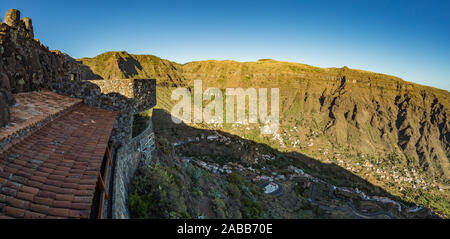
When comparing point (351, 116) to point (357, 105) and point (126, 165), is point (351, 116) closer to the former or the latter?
point (357, 105)

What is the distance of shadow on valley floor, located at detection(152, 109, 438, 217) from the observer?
192ft

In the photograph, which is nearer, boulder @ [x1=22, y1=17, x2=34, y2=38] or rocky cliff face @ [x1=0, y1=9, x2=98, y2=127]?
rocky cliff face @ [x1=0, y1=9, x2=98, y2=127]

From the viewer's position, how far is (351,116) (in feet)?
349

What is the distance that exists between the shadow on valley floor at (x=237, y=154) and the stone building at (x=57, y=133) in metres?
46.4

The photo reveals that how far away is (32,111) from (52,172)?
Result: 2308 mm

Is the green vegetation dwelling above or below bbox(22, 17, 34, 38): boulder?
below

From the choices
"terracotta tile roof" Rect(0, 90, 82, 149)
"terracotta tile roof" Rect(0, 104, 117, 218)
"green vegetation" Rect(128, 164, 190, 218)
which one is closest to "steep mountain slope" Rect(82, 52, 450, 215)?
"green vegetation" Rect(128, 164, 190, 218)

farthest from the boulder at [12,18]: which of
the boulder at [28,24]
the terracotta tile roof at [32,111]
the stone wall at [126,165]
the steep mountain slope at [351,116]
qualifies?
the steep mountain slope at [351,116]

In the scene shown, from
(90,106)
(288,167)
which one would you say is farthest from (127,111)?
(288,167)

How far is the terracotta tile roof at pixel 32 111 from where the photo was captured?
12.3 feet

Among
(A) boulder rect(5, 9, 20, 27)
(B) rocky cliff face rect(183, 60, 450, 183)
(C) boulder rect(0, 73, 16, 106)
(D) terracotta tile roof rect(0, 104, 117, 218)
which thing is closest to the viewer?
(D) terracotta tile roof rect(0, 104, 117, 218)

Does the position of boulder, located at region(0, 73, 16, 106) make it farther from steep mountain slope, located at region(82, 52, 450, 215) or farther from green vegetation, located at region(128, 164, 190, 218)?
steep mountain slope, located at region(82, 52, 450, 215)

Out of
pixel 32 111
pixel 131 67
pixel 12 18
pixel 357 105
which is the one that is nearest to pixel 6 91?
pixel 32 111

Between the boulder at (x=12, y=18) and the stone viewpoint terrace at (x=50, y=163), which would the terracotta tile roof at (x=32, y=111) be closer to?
the stone viewpoint terrace at (x=50, y=163)
